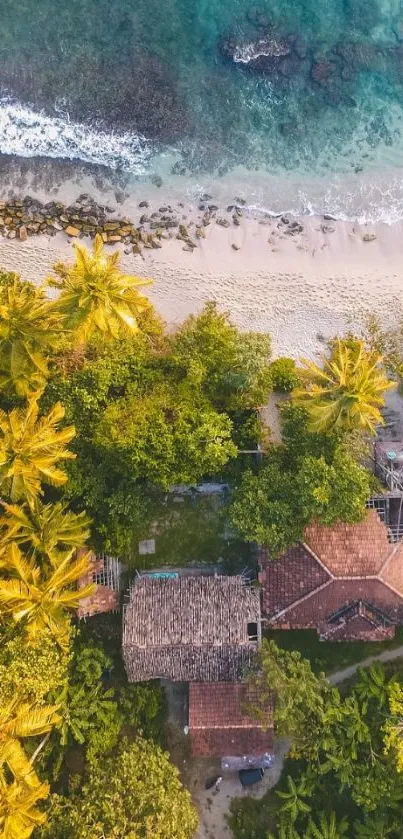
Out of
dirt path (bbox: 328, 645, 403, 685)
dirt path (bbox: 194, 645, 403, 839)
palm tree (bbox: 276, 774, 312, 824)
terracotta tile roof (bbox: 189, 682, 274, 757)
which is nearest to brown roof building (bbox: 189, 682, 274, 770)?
terracotta tile roof (bbox: 189, 682, 274, 757)

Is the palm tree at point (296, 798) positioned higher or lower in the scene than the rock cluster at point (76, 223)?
lower

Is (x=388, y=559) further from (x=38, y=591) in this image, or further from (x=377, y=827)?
(x=38, y=591)

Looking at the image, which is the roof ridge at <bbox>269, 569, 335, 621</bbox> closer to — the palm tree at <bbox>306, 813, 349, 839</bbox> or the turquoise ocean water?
the palm tree at <bbox>306, 813, 349, 839</bbox>

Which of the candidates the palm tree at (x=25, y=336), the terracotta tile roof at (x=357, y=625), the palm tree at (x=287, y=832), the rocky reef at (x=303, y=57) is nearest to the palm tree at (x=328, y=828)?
the palm tree at (x=287, y=832)

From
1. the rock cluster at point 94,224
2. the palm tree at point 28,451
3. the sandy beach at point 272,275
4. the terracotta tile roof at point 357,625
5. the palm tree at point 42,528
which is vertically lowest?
the terracotta tile roof at point 357,625

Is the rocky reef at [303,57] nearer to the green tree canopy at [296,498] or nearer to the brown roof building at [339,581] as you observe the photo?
the green tree canopy at [296,498]

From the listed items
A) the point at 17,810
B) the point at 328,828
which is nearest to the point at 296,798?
the point at 328,828
